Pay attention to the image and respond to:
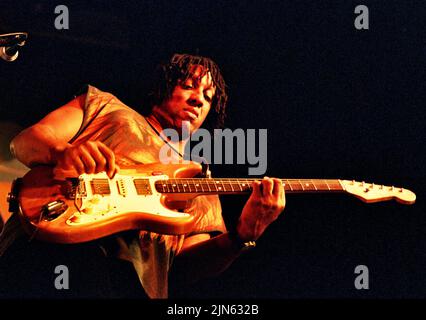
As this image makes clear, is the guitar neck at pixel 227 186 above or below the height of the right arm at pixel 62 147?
below

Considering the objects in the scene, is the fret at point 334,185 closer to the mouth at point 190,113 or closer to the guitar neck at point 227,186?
the guitar neck at point 227,186

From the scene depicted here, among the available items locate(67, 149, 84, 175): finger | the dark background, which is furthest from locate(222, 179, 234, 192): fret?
locate(67, 149, 84, 175): finger

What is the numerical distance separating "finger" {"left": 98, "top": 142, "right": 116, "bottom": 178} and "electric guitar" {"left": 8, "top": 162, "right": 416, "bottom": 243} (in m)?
0.04

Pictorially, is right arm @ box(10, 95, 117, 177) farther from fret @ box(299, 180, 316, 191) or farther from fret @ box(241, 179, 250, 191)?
fret @ box(299, 180, 316, 191)

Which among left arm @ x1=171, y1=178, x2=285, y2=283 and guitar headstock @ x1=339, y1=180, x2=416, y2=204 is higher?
guitar headstock @ x1=339, y1=180, x2=416, y2=204

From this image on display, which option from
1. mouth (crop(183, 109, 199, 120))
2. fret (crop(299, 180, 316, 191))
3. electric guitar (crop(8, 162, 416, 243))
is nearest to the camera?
electric guitar (crop(8, 162, 416, 243))

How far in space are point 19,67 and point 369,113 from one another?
126cm

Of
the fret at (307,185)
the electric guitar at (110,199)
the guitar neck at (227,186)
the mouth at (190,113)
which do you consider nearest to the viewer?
the electric guitar at (110,199)

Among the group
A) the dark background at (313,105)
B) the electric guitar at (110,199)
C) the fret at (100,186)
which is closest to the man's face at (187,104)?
the dark background at (313,105)

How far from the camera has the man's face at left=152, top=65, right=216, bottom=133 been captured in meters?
1.97

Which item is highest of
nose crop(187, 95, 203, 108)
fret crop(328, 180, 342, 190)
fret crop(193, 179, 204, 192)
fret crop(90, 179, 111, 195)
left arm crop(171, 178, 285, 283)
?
nose crop(187, 95, 203, 108)

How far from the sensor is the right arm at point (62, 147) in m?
1.52

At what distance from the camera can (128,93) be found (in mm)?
1989

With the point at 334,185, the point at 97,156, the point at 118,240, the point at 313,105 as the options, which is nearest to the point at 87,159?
the point at 97,156
